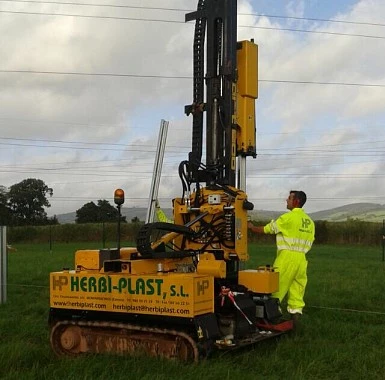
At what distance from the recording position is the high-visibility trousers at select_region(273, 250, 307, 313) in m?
8.70

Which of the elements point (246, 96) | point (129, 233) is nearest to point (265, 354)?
point (246, 96)

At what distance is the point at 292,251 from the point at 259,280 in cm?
78

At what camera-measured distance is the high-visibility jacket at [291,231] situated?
8.69 meters

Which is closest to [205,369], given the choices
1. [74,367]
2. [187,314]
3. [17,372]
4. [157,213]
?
[187,314]

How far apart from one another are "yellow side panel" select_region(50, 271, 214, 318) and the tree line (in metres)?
59.6

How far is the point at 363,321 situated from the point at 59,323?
4682 millimetres

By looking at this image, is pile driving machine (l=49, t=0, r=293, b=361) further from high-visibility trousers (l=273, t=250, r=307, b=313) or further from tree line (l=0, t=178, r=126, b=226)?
tree line (l=0, t=178, r=126, b=226)

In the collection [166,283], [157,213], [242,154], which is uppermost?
[242,154]

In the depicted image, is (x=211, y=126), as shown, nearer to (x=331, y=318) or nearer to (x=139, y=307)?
(x=139, y=307)

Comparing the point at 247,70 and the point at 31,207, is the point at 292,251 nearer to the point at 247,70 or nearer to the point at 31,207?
the point at 247,70

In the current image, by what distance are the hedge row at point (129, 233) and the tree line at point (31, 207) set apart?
18.4 metres

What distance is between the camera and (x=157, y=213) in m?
9.11

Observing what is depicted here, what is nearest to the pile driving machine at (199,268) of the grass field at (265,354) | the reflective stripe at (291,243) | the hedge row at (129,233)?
the grass field at (265,354)

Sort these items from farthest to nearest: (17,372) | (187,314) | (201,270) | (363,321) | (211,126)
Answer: (363,321), (211,126), (201,270), (187,314), (17,372)
